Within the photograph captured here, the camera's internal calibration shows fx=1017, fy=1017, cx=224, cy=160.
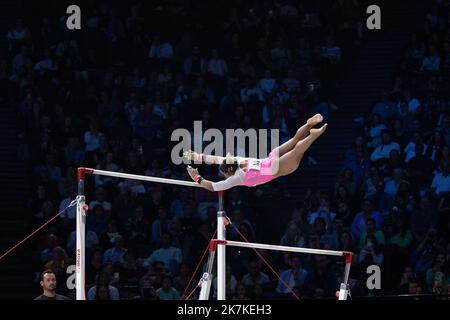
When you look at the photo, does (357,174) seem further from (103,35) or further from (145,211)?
(103,35)

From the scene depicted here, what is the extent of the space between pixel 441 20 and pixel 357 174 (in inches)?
158

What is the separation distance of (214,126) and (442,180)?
157 inches

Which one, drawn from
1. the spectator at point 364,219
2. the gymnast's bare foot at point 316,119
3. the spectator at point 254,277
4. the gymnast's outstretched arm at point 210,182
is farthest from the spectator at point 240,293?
the gymnast's bare foot at point 316,119

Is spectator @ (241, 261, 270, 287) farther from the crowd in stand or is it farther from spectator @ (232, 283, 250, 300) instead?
spectator @ (232, 283, 250, 300)

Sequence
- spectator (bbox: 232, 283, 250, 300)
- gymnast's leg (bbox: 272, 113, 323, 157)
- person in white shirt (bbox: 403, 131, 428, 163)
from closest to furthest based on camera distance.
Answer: gymnast's leg (bbox: 272, 113, 323, 157), spectator (bbox: 232, 283, 250, 300), person in white shirt (bbox: 403, 131, 428, 163)

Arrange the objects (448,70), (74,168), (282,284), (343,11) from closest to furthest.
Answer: (282,284) → (74,168) → (448,70) → (343,11)

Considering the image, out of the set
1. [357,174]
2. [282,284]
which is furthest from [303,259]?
[357,174]

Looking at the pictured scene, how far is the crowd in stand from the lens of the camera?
14375 millimetres

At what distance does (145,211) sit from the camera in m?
15.4

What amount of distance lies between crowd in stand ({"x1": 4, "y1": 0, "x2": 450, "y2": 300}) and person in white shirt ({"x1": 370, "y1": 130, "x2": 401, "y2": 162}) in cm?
2

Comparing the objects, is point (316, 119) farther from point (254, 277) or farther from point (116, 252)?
point (116, 252)

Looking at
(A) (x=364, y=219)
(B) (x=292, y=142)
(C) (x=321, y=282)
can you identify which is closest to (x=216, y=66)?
(A) (x=364, y=219)

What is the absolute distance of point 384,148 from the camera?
16094mm

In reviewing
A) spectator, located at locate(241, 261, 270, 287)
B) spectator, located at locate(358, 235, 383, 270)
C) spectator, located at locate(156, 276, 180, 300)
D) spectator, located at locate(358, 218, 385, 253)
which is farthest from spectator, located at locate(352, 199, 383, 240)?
spectator, located at locate(156, 276, 180, 300)
